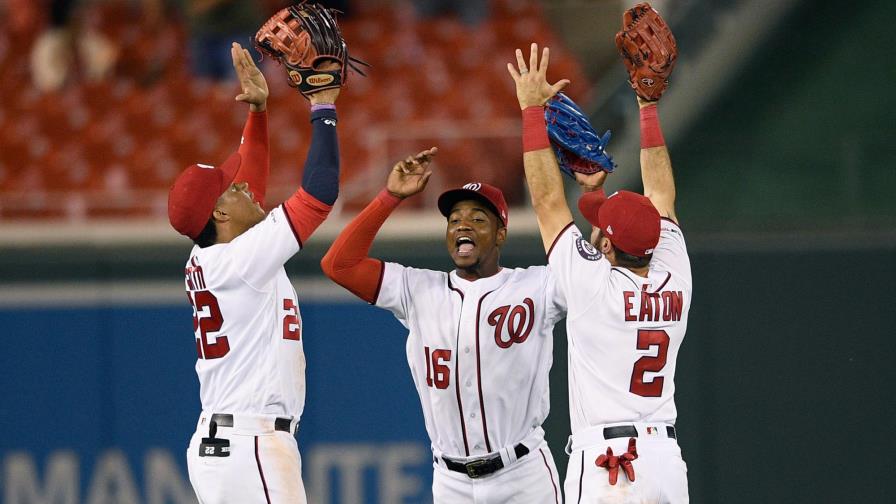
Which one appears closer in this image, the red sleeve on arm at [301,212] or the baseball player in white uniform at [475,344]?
the red sleeve on arm at [301,212]

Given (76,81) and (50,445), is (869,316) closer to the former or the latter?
(50,445)

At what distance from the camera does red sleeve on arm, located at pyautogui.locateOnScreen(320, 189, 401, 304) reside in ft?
16.3

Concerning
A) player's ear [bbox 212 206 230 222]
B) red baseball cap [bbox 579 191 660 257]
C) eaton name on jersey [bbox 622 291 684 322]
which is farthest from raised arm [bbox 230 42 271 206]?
eaton name on jersey [bbox 622 291 684 322]

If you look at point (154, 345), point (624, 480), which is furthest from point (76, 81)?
point (624, 480)

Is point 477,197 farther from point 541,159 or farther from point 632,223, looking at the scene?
point 632,223

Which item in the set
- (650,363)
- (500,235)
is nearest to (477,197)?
(500,235)

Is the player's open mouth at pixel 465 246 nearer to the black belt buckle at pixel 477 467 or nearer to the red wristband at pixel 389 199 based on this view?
the red wristband at pixel 389 199

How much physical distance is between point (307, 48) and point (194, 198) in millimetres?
699

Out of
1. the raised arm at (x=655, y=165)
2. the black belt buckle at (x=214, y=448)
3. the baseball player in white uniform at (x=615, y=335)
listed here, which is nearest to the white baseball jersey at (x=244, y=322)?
the black belt buckle at (x=214, y=448)

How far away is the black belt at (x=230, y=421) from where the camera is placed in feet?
15.6

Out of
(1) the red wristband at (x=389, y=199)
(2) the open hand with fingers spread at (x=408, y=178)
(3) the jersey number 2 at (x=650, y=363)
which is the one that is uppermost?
(2) the open hand with fingers spread at (x=408, y=178)

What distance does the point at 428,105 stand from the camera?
9.95 meters

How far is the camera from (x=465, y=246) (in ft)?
16.5

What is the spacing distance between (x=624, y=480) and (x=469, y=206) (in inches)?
49.2
